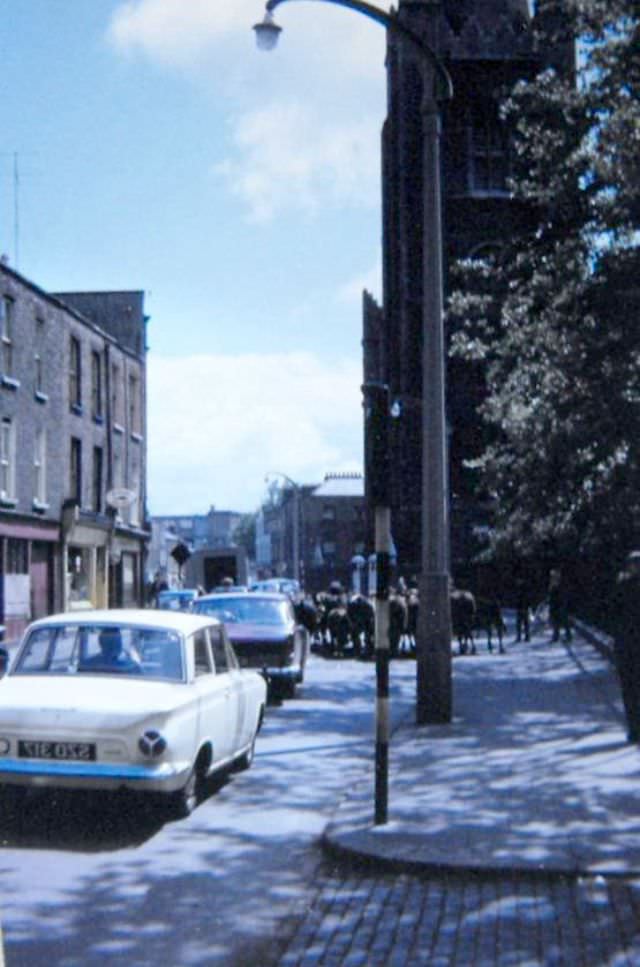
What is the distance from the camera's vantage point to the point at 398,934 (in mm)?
6230

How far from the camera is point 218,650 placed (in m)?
11.0

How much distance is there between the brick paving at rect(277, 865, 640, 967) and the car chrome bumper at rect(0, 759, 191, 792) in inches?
63.7

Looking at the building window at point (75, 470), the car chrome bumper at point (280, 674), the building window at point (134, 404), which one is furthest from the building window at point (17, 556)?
the car chrome bumper at point (280, 674)

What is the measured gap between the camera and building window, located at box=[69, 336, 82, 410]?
3691 centimetres

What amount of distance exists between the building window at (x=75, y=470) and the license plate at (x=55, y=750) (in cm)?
2839

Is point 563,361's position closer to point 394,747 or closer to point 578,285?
point 578,285

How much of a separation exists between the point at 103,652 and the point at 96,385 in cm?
3042

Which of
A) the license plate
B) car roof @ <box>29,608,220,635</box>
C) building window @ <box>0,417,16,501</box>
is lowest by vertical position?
the license plate

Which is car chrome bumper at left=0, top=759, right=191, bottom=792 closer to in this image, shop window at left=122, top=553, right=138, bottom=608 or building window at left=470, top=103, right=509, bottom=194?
shop window at left=122, top=553, right=138, bottom=608

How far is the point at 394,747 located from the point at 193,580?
130 feet

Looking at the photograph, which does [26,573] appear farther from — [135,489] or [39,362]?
[135,489]


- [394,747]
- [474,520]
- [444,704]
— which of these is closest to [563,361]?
[444,704]

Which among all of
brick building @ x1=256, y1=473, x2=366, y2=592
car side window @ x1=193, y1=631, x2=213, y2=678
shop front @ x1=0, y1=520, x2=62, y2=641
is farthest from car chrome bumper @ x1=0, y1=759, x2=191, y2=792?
brick building @ x1=256, y1=473, x2=366, y2=592

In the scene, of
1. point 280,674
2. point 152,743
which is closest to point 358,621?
point 280,674
